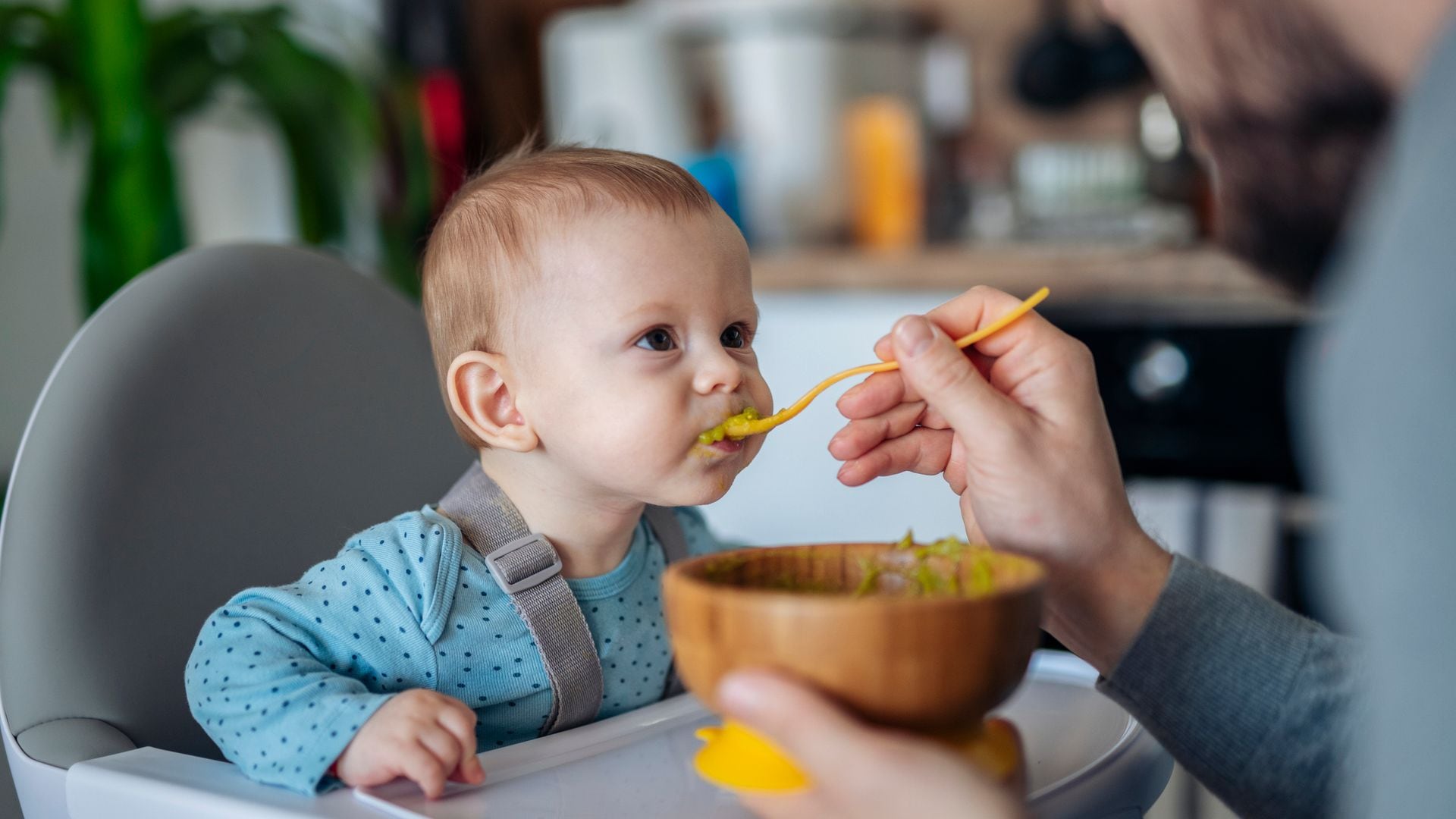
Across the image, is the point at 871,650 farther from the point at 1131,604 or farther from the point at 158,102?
the point at 158,102

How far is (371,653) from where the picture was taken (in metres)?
0.71

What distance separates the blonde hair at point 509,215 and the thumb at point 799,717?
41cm

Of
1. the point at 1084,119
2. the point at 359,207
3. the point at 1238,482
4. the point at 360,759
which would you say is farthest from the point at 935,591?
the point at 1084,119

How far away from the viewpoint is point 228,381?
863 millimetres

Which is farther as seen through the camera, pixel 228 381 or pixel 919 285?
pixel 919 285

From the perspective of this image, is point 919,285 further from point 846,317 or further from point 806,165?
point 806,165

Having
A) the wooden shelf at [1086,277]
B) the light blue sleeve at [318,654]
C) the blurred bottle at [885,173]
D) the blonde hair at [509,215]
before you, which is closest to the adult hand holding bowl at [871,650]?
the light blue sleeve at [318,654]

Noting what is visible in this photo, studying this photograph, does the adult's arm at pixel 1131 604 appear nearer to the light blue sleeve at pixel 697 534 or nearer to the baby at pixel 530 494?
the baby at pixel 530 494

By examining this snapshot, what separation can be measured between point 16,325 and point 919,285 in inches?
54.2

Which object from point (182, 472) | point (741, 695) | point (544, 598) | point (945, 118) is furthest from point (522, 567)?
point (945, 118)

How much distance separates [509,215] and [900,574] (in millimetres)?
390

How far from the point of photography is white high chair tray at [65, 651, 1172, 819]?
0.62 m

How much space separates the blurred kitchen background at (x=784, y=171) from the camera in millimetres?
1751

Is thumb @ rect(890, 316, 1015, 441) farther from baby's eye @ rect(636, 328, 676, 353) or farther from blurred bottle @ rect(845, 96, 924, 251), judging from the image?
blurred bottle @ rect(845, 96, 924, 251)
